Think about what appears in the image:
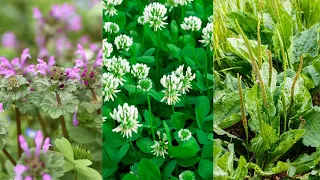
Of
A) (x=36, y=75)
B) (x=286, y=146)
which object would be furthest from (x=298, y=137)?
(x=36, y=75)

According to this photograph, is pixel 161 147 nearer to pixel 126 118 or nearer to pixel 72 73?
pixel 126 118

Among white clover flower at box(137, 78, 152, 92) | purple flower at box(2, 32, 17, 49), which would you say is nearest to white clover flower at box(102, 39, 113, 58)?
white clover flower at box(137, 78, 152, 92)

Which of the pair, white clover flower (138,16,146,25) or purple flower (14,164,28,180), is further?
white clover flower (138,16,146,25)

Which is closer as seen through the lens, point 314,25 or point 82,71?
point 82,71

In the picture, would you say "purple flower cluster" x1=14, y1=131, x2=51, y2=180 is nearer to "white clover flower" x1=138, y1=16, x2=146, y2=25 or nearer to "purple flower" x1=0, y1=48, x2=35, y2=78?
"purple flower" x1=0, y1=48, x2=35, y2=78

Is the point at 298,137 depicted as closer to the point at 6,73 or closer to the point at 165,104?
the point at 165,104

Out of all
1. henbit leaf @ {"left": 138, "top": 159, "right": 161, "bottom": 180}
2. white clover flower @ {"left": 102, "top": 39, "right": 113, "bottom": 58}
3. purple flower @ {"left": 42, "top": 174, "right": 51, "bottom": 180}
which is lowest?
henbit leaf @ {"left": 138, "top": 159, "right": 161, "bottom": 180}
